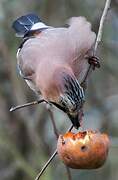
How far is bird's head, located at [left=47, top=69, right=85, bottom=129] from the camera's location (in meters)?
2.84

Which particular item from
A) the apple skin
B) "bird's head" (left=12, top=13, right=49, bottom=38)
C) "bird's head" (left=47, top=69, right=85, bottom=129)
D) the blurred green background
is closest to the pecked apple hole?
the apple skin

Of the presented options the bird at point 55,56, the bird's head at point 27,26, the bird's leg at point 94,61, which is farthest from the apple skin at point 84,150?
the bird's head at point 27,26

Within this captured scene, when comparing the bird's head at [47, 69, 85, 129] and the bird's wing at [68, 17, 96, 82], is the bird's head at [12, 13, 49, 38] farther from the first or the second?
the bird's head at [47, 69, 85, 129]

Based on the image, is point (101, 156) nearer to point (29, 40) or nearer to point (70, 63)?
point (70, 63)

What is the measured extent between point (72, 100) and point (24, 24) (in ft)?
4.09

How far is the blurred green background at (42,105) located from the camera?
4.75m

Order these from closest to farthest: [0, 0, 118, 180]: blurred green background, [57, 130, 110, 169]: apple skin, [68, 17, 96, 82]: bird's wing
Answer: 1. [57, 130, 110, 169]: apple skin
2. [68, 17, 96, 82]: bird's wing
3. [0, 0, 118, 180]: blurred green background

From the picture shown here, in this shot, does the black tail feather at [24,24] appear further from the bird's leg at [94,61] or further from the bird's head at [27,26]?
the bird's leg at [94,61]

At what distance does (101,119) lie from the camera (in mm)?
5078

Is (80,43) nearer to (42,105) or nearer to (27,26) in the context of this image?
(27,26)

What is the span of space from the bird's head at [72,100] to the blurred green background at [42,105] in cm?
165

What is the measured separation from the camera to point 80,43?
3.51 metres

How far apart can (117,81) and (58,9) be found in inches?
29.3

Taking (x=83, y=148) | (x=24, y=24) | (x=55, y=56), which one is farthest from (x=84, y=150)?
(x=24, y=24)
